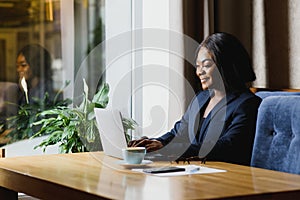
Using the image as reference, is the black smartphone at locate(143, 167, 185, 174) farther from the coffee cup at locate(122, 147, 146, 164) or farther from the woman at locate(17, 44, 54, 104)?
the woman at locate(17, 44, 54, 104)

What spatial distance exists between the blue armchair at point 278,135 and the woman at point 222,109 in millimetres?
148

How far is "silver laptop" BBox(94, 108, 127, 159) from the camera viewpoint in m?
2.61

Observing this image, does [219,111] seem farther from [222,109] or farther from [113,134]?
[113,134]

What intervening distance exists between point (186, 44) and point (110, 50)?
586mm

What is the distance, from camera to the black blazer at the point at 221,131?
2807 millimetres

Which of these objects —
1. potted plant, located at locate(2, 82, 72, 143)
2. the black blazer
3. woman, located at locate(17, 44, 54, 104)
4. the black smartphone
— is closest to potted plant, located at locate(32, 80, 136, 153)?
potted plant, located at locate(2, 82, 72, 143)

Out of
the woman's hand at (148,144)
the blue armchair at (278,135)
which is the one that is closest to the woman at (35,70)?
the woman's hand at (148,144)

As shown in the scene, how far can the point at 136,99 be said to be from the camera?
4266 mm

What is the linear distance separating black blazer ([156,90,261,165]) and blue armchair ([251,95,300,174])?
131mm

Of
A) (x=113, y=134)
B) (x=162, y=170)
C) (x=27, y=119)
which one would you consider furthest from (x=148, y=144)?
(x=27, y=119)

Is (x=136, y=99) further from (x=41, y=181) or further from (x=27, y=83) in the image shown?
(x=41, y=181)

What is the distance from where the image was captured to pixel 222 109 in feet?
10.1

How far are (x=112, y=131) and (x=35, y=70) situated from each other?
1429mm

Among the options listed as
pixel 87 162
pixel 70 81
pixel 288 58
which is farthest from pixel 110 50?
pixel 87 162
